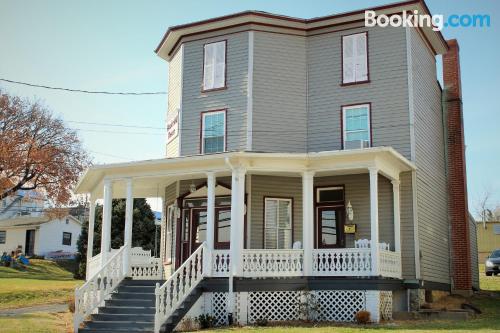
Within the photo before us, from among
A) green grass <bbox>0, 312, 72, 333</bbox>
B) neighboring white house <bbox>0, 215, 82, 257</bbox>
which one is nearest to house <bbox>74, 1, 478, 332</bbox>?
green grass <bbox>0, 312, 72, 333</bbox>

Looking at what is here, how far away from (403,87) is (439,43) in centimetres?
409

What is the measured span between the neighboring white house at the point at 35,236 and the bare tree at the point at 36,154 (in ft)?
48.3

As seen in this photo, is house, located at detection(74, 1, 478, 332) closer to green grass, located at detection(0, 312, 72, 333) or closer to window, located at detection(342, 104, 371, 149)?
window, located at detection(342, 104, 371, 149)

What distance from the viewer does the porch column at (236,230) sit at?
650 inches

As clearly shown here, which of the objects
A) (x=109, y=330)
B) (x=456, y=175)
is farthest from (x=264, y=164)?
(x=456, y=175)

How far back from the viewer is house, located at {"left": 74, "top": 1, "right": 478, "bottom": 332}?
1673cm

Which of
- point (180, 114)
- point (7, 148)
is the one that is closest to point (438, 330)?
point (180, 114)

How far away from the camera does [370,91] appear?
2000 cm

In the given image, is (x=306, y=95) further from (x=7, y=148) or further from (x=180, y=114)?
(x=7, y=148)

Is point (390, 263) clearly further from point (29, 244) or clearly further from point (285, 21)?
point (29, 244)

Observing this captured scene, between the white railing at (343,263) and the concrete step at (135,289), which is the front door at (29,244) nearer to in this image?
the concrete step at (135,289)

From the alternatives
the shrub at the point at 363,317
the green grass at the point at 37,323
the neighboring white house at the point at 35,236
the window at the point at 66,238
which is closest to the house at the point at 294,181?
the shrub at the point at 363,317

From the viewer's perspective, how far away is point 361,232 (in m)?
19.2

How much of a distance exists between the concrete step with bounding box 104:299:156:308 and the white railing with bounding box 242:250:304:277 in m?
2.65
